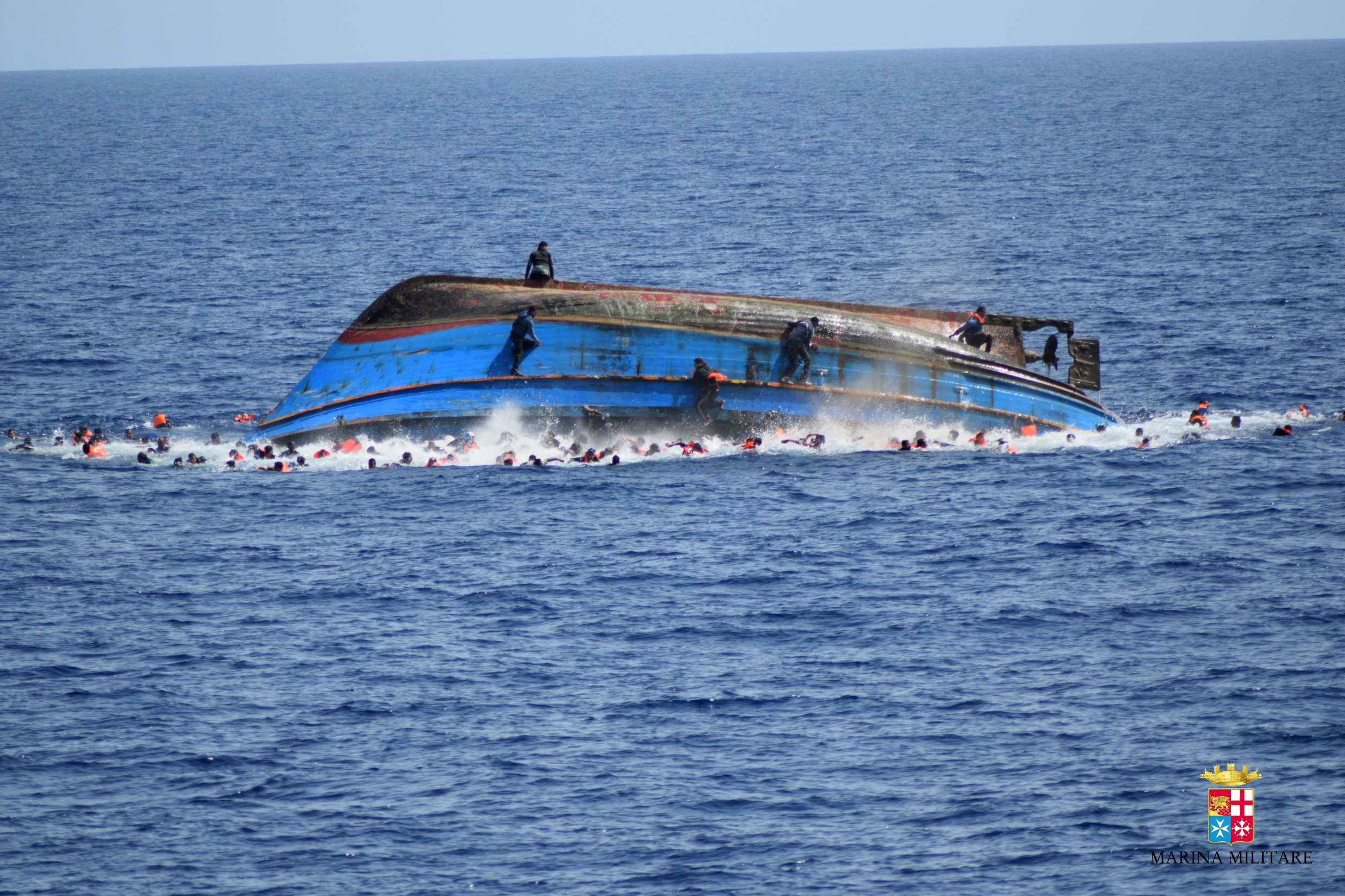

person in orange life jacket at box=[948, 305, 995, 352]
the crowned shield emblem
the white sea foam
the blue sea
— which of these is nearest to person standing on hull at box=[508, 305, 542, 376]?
the white sea foam

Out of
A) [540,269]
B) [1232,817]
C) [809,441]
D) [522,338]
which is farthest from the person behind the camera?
[540,269]

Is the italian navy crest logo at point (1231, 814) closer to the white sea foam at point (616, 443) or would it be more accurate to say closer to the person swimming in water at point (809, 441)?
the person swimming in water at point (809, 441)

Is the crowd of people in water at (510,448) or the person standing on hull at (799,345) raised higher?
the person standing on hull at (799,345)

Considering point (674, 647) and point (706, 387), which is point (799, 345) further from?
point (674, 647)

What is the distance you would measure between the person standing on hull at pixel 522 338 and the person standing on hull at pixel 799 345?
8352 mm

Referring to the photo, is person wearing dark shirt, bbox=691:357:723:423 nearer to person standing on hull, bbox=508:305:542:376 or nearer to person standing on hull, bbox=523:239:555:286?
person standing on hull, bbox=508:305:542:376

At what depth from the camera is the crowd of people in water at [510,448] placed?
2068 inches

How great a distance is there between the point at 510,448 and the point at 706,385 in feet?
22.8

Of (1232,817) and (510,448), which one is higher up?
(510,448)

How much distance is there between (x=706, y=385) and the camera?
172ft

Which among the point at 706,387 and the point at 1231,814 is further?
the point at 706,387

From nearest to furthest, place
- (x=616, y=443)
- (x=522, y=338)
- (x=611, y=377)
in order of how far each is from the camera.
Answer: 1. (x=522, y=338)
2. (x=611, y=377)
3. (x=616, y=443)

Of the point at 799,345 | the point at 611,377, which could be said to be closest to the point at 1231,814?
the point at 799,345

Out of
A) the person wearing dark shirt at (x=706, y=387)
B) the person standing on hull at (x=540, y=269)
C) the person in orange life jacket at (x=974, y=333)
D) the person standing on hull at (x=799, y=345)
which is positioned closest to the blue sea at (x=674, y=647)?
the person wearing dark shirt at (x=706, y=387)
